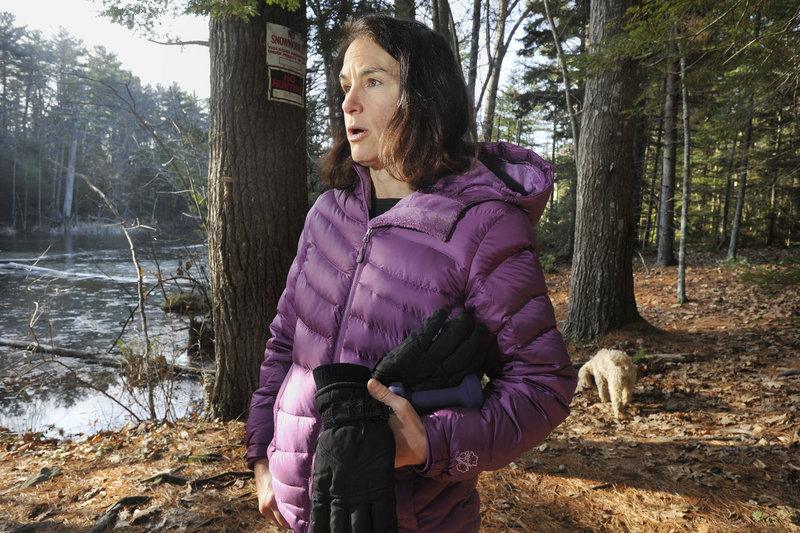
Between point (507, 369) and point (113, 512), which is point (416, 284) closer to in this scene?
point (507, 369)

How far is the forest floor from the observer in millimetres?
2924

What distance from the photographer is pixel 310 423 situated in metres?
1.32

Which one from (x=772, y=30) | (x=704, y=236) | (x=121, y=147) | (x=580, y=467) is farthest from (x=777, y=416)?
(x=121, y=147)

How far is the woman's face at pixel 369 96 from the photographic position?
4.78 ft

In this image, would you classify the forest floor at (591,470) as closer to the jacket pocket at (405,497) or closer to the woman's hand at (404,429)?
the jacket pocket at (405,497)

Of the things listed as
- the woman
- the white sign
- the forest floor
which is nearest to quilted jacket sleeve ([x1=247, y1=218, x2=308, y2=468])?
the woman

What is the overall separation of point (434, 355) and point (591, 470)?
10.3ft

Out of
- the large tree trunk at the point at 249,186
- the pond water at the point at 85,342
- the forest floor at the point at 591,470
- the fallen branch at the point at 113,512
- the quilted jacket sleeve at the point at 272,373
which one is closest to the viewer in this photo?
the quilted jacket sleeve at the point at 272,373

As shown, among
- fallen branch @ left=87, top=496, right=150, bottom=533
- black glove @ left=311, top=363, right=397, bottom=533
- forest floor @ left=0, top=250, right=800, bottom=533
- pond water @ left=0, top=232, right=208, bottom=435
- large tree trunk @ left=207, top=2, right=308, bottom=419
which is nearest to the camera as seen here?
black glove @ left=311, top=363, right=397, bottom=533

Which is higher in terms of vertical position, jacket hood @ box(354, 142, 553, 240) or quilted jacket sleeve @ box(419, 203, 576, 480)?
jacket hood @ box(354, 142, 553, 240)

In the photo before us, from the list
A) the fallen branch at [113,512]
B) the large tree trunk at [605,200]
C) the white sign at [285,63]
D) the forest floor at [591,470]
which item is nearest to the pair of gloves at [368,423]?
the forest floor at [591,470]

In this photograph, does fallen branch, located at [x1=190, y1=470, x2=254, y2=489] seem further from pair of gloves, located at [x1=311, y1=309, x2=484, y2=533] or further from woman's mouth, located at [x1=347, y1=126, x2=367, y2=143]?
woman's mouth, located at [x1=347, y1=126, x2=367, y2=143]

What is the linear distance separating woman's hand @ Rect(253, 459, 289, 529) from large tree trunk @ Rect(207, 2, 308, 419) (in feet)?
7.77

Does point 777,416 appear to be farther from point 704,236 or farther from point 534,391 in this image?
point 704,236
